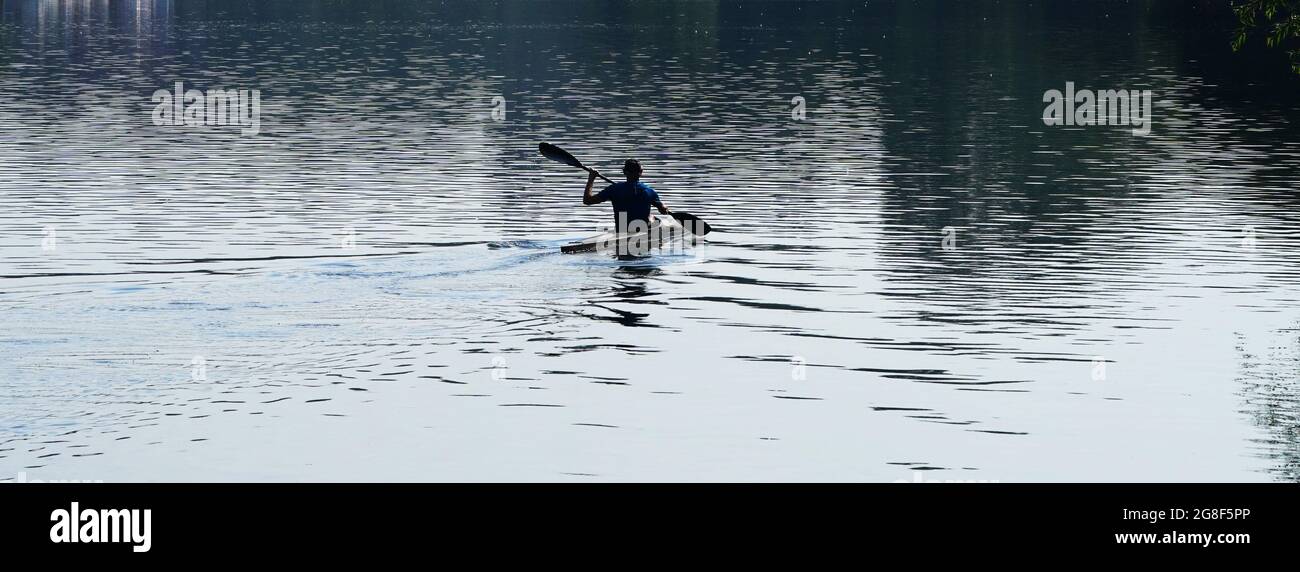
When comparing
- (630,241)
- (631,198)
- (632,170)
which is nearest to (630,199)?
(631,198)

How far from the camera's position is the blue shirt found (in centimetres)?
3294

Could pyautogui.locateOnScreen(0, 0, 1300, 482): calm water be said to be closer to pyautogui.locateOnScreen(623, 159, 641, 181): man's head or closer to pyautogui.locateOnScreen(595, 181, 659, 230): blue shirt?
pyautogui.locateOnScreen(595, 181, 659, 230): blue shirt

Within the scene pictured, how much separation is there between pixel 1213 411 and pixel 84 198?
2810cm

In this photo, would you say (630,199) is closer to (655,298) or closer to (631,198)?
(631,198)

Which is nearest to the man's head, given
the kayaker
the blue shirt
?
the kayaker

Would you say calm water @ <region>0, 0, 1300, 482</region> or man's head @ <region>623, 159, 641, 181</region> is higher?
man's head @ <region>623, 159, 641, 181</region>

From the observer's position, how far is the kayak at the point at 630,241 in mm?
31734

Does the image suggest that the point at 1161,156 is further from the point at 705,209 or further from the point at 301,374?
the point at 301,374

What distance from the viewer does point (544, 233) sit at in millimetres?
36188

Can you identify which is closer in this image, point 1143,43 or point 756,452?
point 756,452

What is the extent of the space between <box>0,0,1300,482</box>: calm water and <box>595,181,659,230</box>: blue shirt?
1.08 metres

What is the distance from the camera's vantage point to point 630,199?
33.1 m

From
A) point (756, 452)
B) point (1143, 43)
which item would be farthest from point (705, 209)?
point (1143, 43)

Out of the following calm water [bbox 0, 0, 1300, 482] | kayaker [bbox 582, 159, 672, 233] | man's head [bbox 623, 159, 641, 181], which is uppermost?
man's head [bbox 623, 159, 641, 181]
